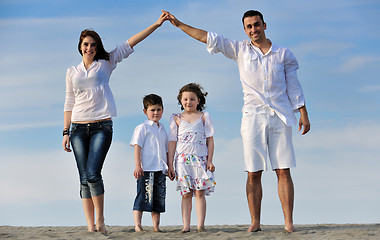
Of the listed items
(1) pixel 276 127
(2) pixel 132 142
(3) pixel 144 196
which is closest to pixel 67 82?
(2) pixel 132 142

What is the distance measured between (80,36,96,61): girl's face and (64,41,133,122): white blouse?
0.11 meters

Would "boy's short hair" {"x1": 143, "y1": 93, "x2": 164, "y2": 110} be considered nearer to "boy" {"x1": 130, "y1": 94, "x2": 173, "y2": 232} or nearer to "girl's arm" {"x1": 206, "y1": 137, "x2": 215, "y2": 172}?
"boy" {"x1": 130, "y1": 94, "x2": 173, "y2": 232}

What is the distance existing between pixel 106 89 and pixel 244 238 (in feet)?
8.25

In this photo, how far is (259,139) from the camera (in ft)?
20.5

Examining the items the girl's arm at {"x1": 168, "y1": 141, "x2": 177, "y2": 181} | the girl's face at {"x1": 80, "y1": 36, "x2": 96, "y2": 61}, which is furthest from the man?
the girl's face at {"x1": 80, "y1": 36, "x2": 96, "y2": 61}

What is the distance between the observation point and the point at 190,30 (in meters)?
6.55

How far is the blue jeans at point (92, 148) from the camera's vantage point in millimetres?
6199

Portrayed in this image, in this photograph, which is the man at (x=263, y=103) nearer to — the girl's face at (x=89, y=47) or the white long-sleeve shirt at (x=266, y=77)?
the white long-sleeve shirt at (x=266, y=77)

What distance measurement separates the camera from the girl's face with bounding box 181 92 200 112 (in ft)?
21.8

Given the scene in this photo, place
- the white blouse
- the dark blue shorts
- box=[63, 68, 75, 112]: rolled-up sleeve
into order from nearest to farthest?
the white blouse, box=[63, 68, 75, 112]: rolled-up sleeve, the dark blue shorts

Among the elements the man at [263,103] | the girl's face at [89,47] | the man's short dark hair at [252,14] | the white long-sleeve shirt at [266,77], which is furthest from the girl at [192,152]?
the girl's face at [89,47]

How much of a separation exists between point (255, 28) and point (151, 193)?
253 cm

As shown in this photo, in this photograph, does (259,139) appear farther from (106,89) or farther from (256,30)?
(106,89)

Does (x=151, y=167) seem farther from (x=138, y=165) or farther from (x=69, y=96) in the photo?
(x=69, y=96)
